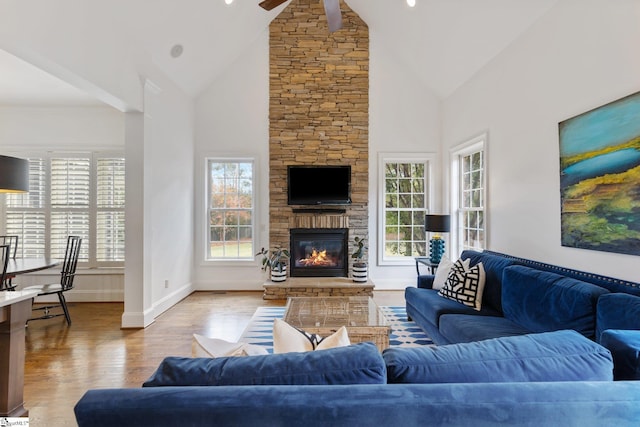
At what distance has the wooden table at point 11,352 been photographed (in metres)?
2.11

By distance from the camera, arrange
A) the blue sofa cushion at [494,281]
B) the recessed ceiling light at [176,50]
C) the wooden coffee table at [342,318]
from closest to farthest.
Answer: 1. the wooden coffee table at [342,318]
2. the blue sofa cushion at [494,281]
3. the recessed ceiling light at [176,50]

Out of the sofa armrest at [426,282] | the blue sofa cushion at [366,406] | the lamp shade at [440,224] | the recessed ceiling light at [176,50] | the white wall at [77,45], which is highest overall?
the recessed ceiling light at [176,50]

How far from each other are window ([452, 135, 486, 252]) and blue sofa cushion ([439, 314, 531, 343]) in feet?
6.06

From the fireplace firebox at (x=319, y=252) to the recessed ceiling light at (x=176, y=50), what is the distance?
3067mm

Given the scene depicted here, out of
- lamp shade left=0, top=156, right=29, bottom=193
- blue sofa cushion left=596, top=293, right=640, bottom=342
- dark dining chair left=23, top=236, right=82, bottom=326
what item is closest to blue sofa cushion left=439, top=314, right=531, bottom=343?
blue sofa cushion left=596, top=293, right=640, bottom=342

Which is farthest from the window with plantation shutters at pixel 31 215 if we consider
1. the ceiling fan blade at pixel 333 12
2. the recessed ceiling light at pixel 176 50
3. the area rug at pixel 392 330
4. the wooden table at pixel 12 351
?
the ceiling fan blade at pixel 333 12

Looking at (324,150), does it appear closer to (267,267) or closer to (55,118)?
(267,267)

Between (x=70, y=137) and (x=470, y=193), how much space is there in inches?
234

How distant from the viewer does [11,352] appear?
6.98 feet

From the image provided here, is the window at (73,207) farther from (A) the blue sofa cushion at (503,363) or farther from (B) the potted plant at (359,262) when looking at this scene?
(A) the blue sofa cushion at (503,363)

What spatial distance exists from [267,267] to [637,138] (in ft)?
15.1

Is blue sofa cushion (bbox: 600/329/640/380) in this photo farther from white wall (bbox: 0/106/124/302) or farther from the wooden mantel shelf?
white wall (bbox: 0/106/124/302)

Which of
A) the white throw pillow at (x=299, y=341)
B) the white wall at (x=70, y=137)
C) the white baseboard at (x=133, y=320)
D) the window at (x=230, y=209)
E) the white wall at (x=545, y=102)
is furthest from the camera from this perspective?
the window at (x=230, y=209)

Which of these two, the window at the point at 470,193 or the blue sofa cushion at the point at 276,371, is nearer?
the blue sofa cushion at the point at 276,371
